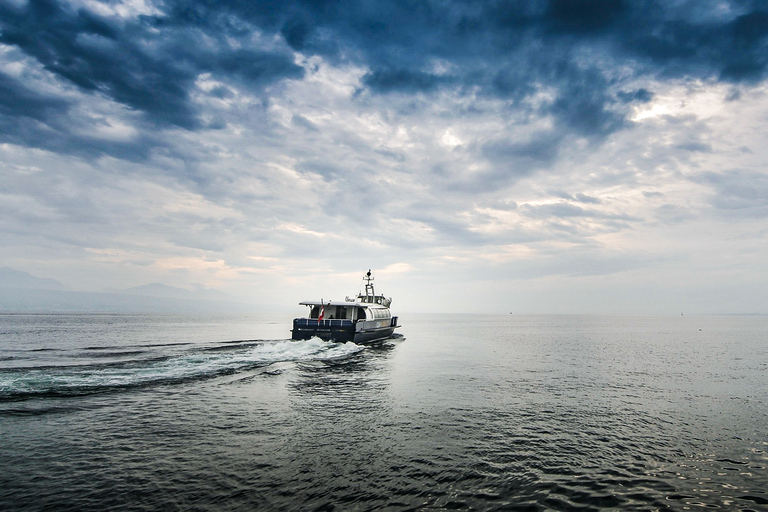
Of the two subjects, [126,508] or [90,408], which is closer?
[126,508]

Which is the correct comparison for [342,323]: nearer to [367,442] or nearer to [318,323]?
[318,323]

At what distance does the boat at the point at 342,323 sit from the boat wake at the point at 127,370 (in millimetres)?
3399

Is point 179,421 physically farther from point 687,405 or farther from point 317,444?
point 687,405

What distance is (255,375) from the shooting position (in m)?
27.2

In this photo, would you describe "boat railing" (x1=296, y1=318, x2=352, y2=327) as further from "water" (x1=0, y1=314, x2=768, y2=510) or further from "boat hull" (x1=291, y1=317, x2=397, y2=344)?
"water" (x1=0, y1=314, x2=768, y2=510)

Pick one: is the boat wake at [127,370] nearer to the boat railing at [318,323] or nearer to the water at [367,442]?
the water at [367,442]

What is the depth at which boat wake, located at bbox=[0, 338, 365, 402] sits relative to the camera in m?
20.8

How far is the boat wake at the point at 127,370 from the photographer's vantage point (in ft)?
68.2

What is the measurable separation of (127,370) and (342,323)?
23049 millimetres

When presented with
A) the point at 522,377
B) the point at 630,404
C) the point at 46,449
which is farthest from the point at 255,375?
the point at 630,404

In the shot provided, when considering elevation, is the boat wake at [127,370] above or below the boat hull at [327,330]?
below

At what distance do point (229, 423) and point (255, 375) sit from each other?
39.0ft

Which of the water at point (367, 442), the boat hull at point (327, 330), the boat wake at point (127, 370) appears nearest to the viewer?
the water at point (367, 442)

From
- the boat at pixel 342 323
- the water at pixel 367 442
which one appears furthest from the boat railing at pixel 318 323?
the water at pixel 367 442
